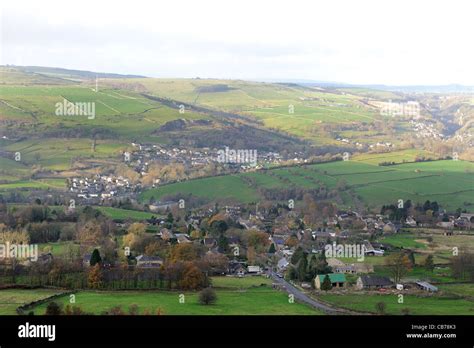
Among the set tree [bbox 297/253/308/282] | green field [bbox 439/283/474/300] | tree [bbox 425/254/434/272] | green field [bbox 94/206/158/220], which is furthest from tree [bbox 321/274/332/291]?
green field [bbox 94/206/158/220]

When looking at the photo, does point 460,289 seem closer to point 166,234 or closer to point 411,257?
point 411,257

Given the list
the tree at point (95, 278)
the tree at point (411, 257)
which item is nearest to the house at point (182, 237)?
the tree at point (95, 278)

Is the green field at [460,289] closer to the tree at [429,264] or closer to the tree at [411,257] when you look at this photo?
the tree at [429,264]

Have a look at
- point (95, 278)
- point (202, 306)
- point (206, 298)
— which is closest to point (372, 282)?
point (206, 298)

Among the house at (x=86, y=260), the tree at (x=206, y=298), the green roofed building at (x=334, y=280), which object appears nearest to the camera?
the tree at (x=206, y=298)

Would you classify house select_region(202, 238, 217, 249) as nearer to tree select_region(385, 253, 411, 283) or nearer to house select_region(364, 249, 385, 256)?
house select_region(364, 249, 385, 256)
